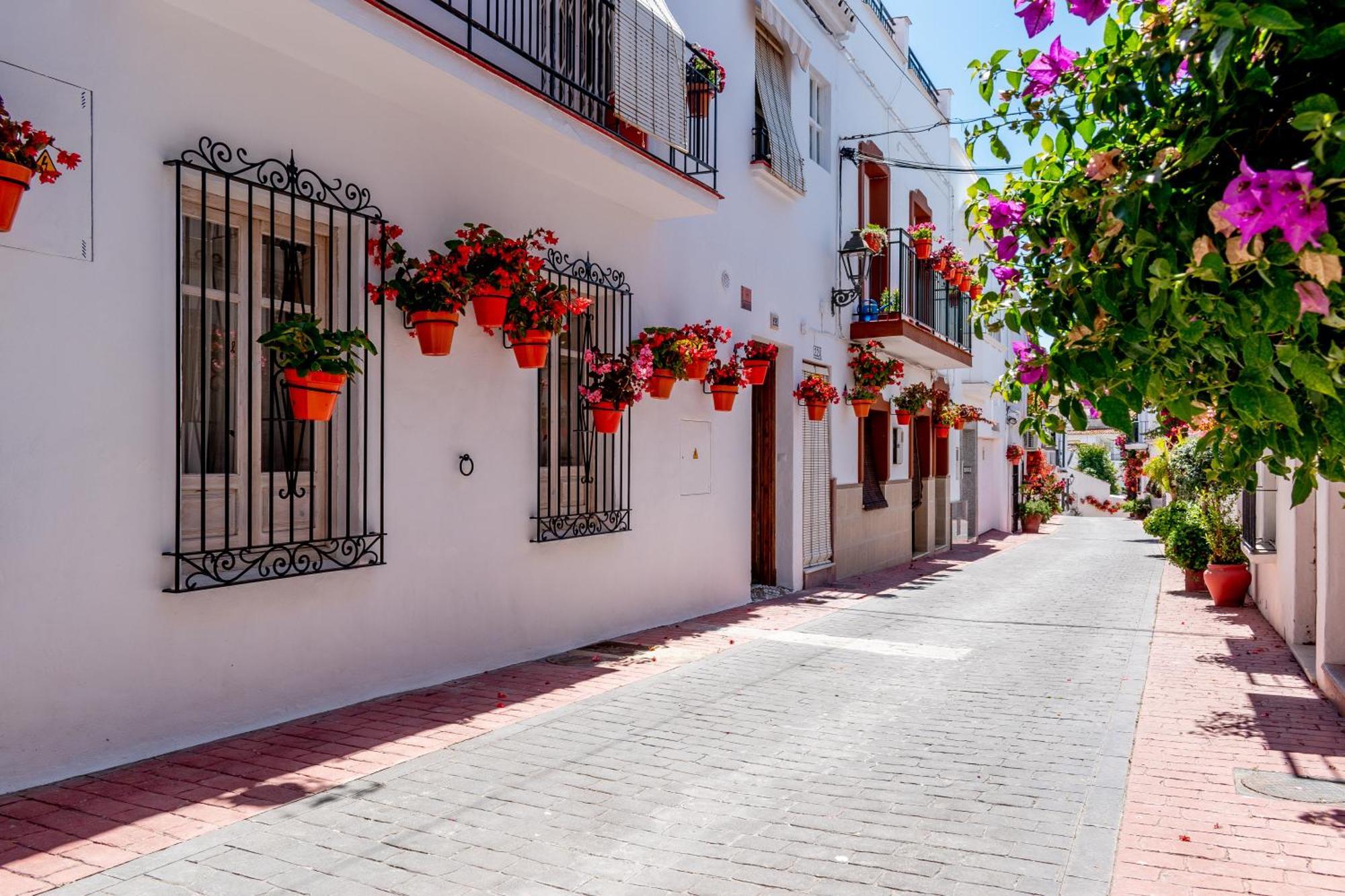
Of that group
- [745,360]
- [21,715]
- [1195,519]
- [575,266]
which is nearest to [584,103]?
[575,266]

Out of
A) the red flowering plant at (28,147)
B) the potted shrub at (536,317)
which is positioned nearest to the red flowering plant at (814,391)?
the potted shrub at (536,317)

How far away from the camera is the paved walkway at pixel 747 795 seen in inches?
140

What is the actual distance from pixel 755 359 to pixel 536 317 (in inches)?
159

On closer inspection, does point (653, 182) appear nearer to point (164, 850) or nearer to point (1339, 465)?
point (164, 850)

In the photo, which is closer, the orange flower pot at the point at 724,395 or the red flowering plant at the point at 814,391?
the orange flower pot at the point at 724,395

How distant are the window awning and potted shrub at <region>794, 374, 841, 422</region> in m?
4.00

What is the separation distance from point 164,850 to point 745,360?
7507 millimetres

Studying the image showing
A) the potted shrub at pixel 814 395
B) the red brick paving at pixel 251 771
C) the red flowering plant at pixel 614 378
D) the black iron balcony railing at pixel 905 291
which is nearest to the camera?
the red brick paving at pixel 251 771

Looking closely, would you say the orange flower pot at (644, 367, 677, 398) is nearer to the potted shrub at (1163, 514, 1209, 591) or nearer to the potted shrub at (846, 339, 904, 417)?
the potted shrub at (846, 339, 904, 417)

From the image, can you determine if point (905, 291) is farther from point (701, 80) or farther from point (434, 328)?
point (434, 328)

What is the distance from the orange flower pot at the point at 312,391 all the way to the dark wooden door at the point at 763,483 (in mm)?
7285

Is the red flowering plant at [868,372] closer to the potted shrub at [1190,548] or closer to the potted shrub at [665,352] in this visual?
the potted shrub at [1190,548]

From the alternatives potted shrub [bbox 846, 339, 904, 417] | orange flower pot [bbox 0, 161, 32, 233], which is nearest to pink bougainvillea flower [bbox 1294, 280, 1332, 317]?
orange flower pot [bbox 0, 161, 32, 233]

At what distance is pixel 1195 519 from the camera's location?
39.5 feet
